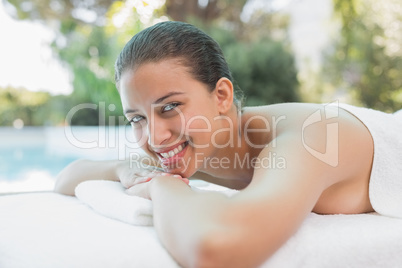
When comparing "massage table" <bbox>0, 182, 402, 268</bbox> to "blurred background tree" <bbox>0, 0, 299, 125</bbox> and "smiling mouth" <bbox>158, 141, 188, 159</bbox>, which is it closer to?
"smiling mouth" <bbox>158, 141, 188, 159</bbox>

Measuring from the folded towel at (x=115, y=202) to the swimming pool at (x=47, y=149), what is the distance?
2.99 meters

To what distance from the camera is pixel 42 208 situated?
113 cm

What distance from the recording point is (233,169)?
141 cm

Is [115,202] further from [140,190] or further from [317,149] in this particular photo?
[317,149]

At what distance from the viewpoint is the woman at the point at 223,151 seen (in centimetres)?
74

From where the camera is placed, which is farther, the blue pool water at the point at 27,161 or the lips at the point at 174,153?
the blue pool water at the point at 27,161

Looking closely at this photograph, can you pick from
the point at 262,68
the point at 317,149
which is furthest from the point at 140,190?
the point at 262,68

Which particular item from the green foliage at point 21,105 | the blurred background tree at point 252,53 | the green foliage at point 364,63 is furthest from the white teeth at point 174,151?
the green foliage at point 21,105

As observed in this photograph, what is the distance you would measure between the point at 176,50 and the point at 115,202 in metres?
0.44

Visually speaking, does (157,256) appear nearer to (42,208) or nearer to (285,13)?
(42,208)

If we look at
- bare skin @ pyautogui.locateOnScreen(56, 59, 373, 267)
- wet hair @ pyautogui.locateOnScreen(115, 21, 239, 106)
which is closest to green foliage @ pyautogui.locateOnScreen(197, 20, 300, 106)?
bare skin @ pyautogui.locateOnScreen(56, 59, 373, 267)

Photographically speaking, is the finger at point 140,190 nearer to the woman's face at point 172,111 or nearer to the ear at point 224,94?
the woman's face at point 172,111

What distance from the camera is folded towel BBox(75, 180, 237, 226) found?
96 centimetres

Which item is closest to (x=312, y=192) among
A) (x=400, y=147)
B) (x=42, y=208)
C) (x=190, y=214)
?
(x=190, y=214)
